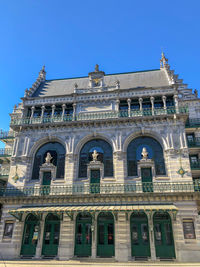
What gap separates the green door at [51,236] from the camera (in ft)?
62.3

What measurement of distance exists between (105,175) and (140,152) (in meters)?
4.41

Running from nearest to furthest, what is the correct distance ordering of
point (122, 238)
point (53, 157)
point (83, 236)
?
point (122, 238)
point (83, 236)
point (53, 157)

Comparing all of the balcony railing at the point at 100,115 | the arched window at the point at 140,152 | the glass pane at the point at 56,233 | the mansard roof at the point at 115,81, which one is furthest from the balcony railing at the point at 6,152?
the arched window at the point at 140,152

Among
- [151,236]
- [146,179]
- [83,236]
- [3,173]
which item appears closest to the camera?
[151,236]

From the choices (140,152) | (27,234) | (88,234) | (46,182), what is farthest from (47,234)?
(140,152)

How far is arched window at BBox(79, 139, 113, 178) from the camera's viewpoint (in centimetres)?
2191

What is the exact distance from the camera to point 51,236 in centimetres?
1950

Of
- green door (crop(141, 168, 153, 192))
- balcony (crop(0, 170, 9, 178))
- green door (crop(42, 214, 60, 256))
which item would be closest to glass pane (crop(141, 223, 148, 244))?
green door (crop(141, 168, 153, 192))

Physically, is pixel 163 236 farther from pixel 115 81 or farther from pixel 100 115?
pixel 115 81

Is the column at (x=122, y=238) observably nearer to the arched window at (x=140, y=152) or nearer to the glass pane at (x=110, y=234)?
the glass pane at (x=110, y=234)

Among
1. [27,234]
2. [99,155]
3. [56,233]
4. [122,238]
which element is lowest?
[122,238]

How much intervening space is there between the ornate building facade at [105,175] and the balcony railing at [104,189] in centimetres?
9

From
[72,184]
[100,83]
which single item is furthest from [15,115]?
[72,184]

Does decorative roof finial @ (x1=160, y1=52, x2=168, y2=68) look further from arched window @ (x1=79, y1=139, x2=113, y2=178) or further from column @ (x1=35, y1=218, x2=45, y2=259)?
column @ (x1=35, y1=218, x2=45, y2=259)
